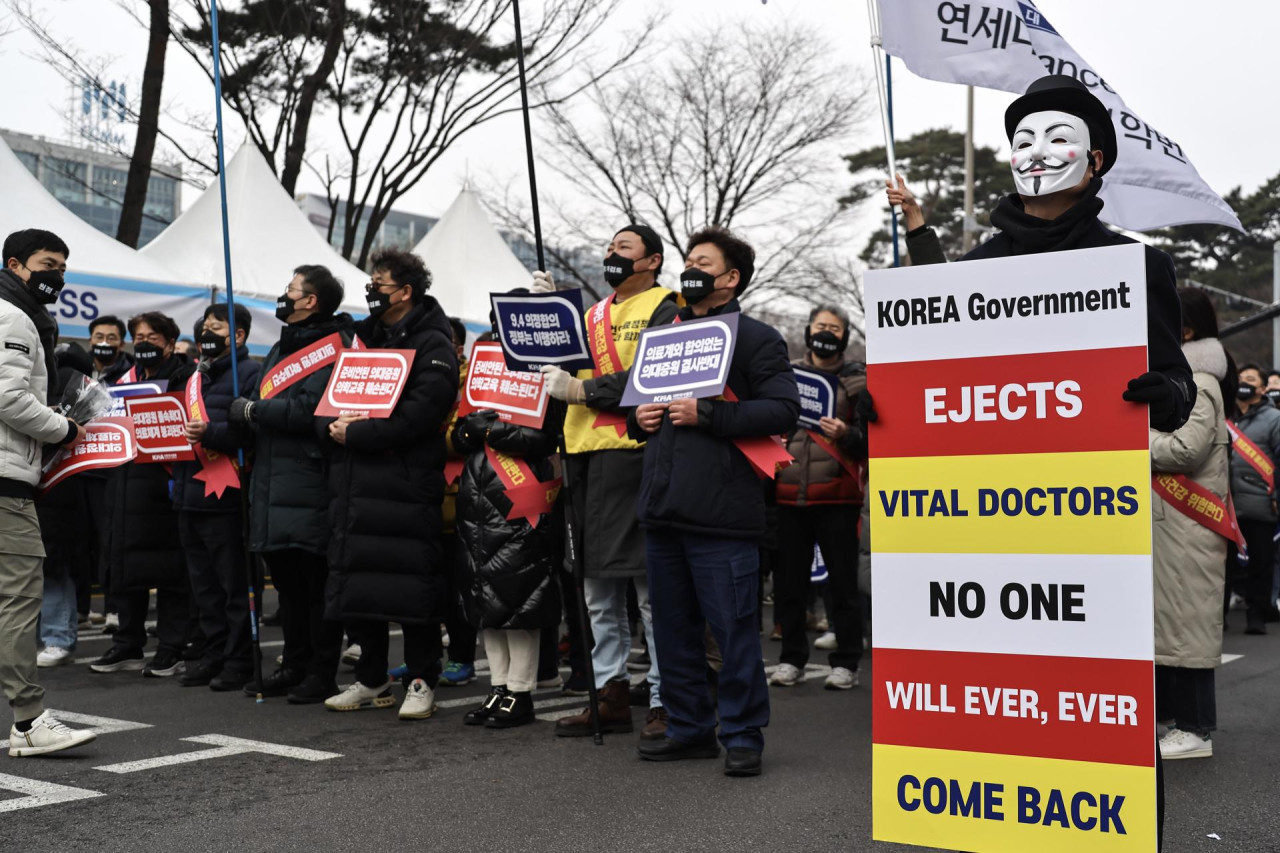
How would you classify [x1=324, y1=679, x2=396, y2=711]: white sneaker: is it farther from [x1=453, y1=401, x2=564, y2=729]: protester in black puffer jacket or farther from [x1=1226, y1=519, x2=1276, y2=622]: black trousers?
[x1=1226, y1=519, x2=1276, y2=622]: black trousers

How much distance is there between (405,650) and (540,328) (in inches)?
74.0

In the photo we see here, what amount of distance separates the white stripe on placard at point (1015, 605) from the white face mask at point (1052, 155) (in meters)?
0.97

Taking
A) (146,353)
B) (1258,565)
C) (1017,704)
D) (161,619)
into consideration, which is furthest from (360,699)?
(1258,565)

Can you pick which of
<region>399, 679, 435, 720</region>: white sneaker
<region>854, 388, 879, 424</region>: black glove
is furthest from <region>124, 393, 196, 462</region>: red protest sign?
<region>854, 388, 879, 424</region>: black glove

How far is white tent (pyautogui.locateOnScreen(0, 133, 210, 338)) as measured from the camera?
9.95 metres

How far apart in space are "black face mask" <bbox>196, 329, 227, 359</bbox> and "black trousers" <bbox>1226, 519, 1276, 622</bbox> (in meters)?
7.95

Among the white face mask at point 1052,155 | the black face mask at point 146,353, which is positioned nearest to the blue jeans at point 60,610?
the black face mask at point 146,353

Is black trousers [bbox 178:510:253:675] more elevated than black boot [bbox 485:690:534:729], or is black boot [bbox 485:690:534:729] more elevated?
black trousers [bbox 178:510:253:675]

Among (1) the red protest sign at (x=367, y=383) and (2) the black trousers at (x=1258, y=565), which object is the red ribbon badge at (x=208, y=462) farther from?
(2) the black trousers at (x=1258, y=565)

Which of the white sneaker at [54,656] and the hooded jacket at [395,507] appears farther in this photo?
the white sneaker at [54,656]

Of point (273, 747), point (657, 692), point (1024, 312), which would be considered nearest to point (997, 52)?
point (1024, 312)

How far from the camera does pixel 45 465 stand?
214 inches

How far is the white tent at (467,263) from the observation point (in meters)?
15.8

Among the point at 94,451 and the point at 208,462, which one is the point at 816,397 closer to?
the point at 208,462
